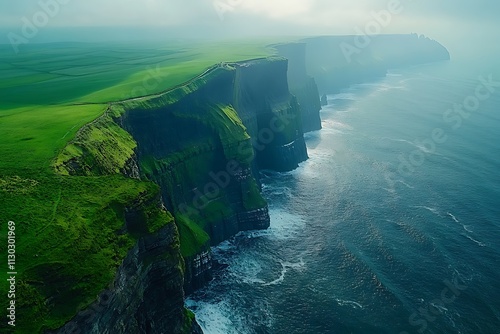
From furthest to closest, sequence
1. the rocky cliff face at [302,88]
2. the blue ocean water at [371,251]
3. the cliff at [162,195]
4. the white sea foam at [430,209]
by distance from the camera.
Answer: the rocky cliff face at [302,88] < the white sea foam at [430,209] < the blue ocean water at [371,251] < the cliff at [162,195]

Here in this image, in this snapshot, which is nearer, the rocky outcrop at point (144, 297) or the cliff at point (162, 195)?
the rocky outcrop at point (144, 297)

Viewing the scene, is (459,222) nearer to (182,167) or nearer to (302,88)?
(182,167)

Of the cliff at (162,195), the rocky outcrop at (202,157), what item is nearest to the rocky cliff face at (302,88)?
the cliff at (162,195)

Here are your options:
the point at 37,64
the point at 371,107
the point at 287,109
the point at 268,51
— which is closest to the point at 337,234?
the point at 287,109

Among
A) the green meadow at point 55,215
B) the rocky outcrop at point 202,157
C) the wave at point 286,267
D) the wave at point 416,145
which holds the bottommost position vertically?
the wave at point 416,145

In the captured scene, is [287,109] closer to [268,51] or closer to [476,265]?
[268,51]

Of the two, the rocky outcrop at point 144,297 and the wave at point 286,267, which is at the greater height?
the rocky outcrop at point 144,297

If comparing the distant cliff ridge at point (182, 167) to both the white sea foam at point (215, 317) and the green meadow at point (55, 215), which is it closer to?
the green meadow at point (55, 215)

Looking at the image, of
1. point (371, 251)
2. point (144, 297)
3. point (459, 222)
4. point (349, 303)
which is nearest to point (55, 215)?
point (144, 297)
